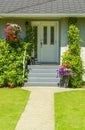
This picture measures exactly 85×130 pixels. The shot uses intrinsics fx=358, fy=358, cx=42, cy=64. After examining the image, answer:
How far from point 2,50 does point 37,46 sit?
300 centimetres

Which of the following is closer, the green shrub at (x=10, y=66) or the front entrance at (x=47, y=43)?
the green shrub at (x=10, y=66)

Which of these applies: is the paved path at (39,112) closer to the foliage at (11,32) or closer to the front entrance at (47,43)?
the foliage at (11,32)

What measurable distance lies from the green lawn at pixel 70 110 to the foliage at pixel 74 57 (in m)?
1.55

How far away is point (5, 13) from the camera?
18.0 meters

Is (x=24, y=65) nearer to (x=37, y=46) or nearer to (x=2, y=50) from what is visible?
(x=2, y=50)

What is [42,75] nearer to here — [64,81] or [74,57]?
[64,81]

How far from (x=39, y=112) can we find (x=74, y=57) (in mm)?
6569

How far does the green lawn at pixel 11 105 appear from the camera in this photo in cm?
966

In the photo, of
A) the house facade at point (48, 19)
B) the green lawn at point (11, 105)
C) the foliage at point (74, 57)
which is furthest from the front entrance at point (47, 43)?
the green lawn at point (11, 105)

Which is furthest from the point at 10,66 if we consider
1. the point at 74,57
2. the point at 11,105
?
the point at 11,105

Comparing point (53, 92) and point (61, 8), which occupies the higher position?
point (61, 8)

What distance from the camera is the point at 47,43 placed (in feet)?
64.9

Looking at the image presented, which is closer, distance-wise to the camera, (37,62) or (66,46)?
(66,46)

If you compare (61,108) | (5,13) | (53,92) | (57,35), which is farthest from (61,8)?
(61,108)
